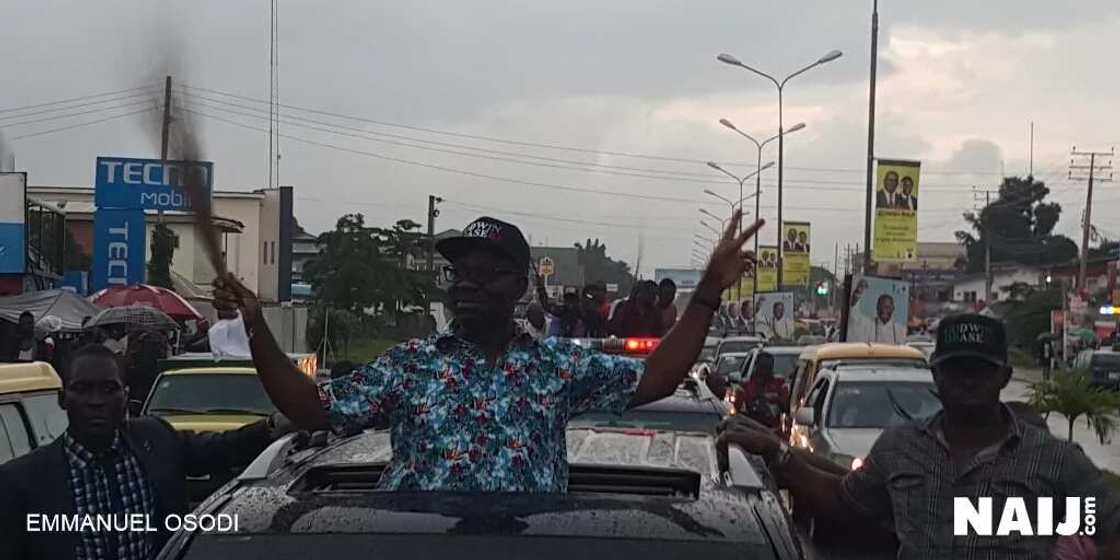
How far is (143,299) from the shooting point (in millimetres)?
19375

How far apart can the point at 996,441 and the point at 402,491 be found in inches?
68.7

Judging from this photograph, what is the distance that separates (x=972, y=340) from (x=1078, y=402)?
1188 cm

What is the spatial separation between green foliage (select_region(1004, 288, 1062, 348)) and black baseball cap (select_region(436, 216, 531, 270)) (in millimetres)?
63642

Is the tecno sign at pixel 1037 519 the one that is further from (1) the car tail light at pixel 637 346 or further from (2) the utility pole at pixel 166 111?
(1) the car tail light at pixel 637 346

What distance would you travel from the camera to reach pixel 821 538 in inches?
414

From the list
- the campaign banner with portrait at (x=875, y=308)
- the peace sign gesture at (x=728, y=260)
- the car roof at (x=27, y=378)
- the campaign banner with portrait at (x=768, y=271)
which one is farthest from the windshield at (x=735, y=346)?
the peace sign gesture at (x=728, y=260)

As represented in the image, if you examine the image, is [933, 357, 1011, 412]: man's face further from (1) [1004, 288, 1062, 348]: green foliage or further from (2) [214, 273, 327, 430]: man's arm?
(1) [1004, 288, 1062, 348]: green foliage

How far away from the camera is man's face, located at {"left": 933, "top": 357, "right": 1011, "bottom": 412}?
166 inches

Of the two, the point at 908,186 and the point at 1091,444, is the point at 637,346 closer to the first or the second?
the point at 1091,444

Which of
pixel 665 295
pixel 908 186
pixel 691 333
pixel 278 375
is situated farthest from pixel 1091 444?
pixel 278 375

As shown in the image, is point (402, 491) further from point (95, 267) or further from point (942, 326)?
point (95, 267)

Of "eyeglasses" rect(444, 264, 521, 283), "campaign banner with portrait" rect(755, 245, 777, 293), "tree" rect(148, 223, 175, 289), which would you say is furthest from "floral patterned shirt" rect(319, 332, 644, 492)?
"campaign banner with portrait" rect(755, 245, 777, 293)

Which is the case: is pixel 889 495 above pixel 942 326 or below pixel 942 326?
below

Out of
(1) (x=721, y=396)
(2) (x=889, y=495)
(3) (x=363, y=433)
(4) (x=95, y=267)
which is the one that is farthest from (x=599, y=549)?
(4) (x=95, y=267)
